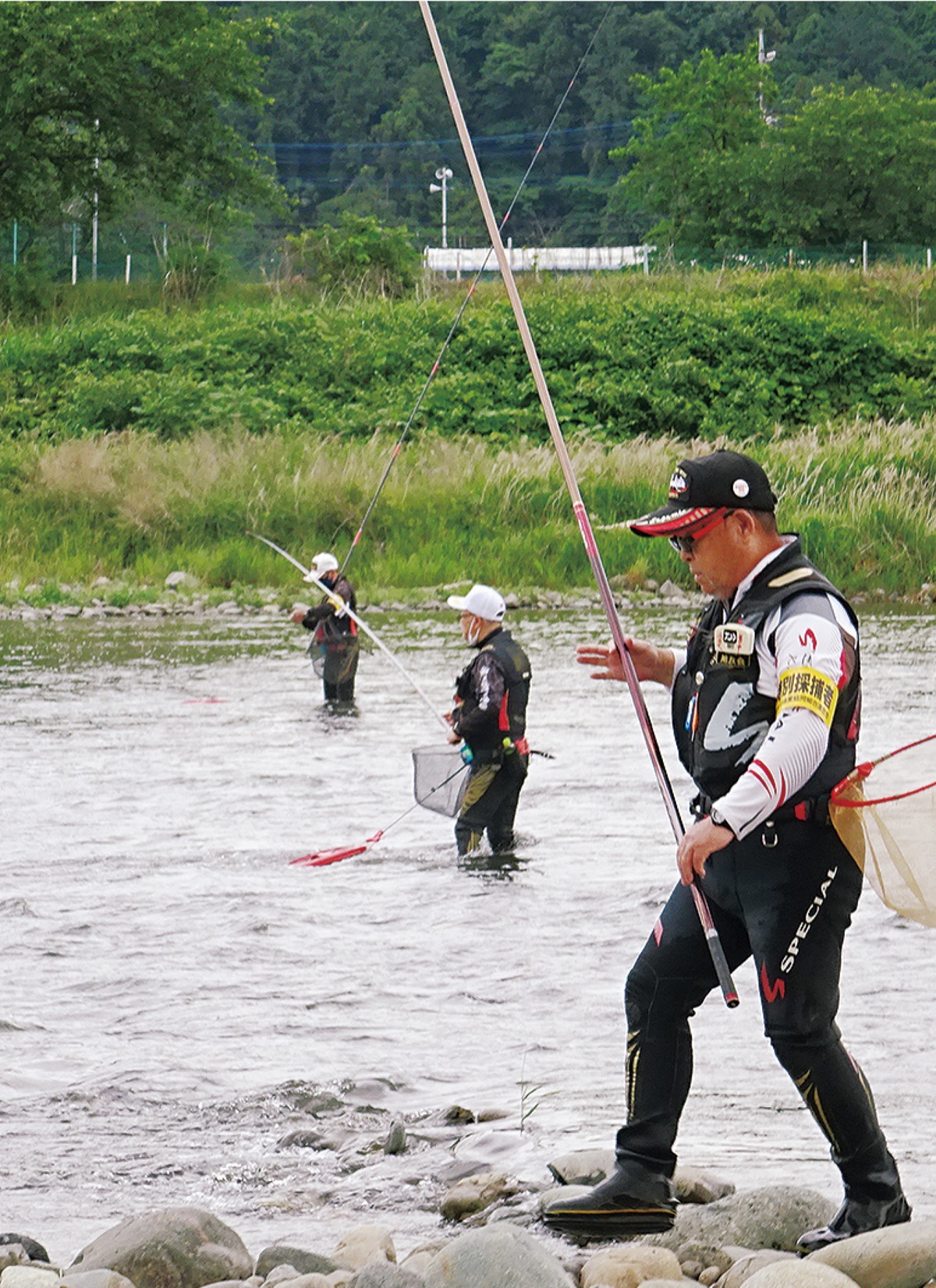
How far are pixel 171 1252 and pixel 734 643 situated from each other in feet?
5.88

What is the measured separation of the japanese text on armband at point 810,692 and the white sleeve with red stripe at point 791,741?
0.03 ft

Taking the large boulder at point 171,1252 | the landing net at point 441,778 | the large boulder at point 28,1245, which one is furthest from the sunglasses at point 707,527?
the landing net at point 441,778

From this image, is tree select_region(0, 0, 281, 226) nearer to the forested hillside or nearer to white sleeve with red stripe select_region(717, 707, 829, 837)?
the forested hillside

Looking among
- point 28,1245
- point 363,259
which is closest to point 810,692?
point 28,1245

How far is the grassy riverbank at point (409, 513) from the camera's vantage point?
83.9 feet

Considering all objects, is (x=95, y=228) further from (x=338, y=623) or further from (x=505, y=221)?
(x=505, y=221)

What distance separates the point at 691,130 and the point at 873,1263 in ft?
179

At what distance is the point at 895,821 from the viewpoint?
4.13 m

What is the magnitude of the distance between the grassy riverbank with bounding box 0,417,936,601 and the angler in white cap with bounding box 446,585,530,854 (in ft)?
49.2

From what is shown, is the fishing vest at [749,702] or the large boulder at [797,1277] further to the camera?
the fishing vest at [749,702]

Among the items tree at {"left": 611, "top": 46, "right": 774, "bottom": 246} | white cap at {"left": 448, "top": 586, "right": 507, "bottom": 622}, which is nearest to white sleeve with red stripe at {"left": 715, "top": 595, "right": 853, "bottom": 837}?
white cap at {"left": 448, "top": 586, "right": 507, "bottom": 622}

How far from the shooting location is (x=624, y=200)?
59.5 meters

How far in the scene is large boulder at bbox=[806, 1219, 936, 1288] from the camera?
12.5ft

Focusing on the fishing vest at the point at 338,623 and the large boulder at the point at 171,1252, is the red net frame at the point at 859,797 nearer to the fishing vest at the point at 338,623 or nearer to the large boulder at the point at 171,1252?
the large boulder at the point at 171,1252
